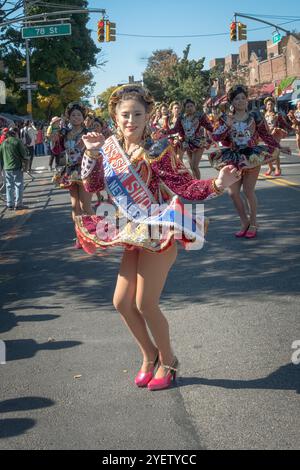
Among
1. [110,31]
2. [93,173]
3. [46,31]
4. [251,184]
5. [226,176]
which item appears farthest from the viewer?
[110,31]

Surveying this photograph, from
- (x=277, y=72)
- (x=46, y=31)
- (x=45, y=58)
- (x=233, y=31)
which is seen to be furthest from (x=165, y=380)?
(x=277, y=72)

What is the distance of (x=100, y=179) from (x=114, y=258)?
4.12 m

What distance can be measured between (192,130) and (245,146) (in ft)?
18.4

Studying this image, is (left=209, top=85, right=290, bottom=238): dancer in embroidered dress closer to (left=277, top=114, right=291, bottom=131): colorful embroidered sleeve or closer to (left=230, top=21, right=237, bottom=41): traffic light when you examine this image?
(left=277, top=114, right=291, bottom=131): colorful embroidered sleeve

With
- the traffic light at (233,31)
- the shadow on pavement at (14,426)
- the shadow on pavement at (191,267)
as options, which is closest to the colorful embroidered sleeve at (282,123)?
the shadow on pavement at (191,267)

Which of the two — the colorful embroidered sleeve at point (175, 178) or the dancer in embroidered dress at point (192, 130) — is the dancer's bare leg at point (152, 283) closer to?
the colorful embroidered sleeve at point (175, 178)

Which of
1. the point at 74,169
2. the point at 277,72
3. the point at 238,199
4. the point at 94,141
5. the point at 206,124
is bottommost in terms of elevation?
the point at 238,199

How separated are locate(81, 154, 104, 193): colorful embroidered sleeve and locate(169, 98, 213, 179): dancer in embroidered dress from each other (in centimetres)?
951

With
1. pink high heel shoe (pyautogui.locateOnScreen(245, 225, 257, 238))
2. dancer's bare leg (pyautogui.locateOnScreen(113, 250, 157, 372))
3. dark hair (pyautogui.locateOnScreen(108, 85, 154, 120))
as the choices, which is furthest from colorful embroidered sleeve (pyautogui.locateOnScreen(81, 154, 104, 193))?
pink high heel shoe (pyautogui.locateOnScreen(245, 225, 257, 238))

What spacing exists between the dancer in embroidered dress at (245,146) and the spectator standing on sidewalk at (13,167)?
6.75 meters

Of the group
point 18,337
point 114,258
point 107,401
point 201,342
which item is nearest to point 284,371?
point 201,342

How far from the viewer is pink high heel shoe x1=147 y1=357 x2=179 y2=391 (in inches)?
165

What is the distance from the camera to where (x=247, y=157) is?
845 centimetres

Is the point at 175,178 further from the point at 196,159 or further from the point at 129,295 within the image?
the point at 196,159
